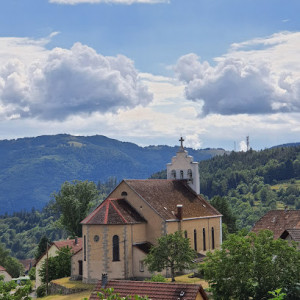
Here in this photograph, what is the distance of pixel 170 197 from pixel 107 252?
1325cm

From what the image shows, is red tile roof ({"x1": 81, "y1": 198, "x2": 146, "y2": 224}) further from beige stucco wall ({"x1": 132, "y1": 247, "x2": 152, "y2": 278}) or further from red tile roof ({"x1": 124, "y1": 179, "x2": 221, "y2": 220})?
beige stucco wall ({"x1": 132, "y1": 247, "x2": 152, "y2": 278})

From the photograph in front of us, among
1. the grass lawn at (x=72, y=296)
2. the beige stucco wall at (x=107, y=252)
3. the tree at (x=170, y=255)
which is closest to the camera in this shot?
the grass lawn at (x=72, y=296)

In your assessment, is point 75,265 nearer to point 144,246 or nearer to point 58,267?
point 58,267

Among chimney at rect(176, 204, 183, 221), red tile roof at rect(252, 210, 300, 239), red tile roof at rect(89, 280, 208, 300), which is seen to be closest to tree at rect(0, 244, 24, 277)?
chimney at rect(176, 204, 183, 221)

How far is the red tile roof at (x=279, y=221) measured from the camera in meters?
77.3

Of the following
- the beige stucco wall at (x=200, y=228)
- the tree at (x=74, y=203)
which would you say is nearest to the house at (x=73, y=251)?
the tree at (x=74, y=203)

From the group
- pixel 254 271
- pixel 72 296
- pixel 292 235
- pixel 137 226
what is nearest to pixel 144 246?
pixel 137 226

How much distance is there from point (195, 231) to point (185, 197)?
17.2 feet

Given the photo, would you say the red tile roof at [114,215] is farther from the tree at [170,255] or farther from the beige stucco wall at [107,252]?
the tree at [170,255]

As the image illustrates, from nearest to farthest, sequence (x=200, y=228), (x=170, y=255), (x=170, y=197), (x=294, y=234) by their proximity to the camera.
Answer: (x=294, y=234) → (x=170, y=255) → (x=170, y=197) → (x=200, y=228)

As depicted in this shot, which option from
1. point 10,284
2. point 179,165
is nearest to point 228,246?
point 10,284

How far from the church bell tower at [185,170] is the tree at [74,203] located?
20687 mm

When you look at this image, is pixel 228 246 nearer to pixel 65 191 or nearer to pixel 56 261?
pixel 56 261

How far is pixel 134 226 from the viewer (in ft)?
238
